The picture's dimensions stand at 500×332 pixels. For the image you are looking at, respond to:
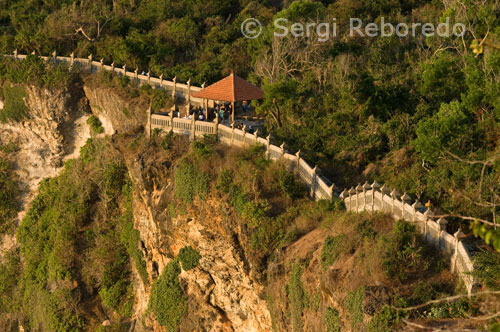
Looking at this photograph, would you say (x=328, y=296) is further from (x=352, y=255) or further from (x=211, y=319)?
(x=211, y=319)

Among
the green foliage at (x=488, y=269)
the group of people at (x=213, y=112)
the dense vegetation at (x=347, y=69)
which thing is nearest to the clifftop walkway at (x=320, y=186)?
the green foliage at (x=488, y=269)

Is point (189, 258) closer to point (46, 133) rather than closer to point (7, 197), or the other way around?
point (46, 133)

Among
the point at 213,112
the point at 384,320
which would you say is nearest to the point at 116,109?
the point at 213,112

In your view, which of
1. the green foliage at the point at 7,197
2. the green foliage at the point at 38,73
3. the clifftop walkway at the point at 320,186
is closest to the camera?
the clifftop walkway at the point at 320,186

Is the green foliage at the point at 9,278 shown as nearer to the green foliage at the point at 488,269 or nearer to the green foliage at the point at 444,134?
the green foliage at the point at 444,134

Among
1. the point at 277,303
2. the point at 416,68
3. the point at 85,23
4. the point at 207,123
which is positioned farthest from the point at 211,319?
the point at 85,23

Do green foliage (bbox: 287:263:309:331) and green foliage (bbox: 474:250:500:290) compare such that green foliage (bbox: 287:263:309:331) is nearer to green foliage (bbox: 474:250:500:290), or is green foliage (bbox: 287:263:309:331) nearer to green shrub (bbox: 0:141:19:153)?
green foliage (bbox: 474:250:500:290)
